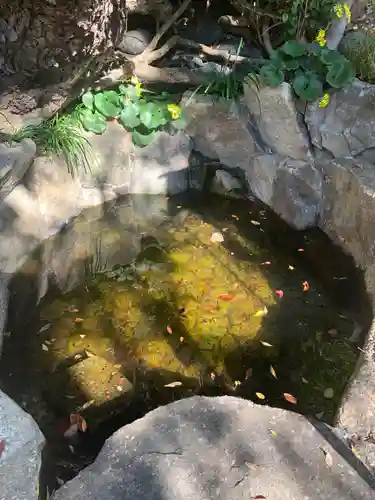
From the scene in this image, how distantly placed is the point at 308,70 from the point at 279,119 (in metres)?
0.47

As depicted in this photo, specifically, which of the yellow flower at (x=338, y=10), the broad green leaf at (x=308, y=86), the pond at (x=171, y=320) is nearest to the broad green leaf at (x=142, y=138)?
the pond at (x=171, y=320)

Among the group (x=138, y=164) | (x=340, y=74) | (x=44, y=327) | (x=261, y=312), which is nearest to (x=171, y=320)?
(x=261, y=312)

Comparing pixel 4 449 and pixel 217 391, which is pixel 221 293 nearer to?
pixel 217 391

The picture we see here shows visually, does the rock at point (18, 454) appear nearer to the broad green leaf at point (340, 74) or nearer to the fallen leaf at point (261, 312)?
the fallen leaf at point (261, 312)

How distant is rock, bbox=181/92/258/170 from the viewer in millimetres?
5133

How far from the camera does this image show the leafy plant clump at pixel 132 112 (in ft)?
16.0

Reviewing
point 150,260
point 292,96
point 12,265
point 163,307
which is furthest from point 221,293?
point 292,96

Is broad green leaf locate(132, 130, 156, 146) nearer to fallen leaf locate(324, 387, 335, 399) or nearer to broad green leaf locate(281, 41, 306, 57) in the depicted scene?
broad green leaf locate(281, 41, 306, 57)

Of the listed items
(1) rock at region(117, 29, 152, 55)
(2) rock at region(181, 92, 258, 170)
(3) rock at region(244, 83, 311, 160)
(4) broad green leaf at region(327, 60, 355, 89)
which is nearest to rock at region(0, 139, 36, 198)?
(2) rock at region(181, 92, 258, 170)

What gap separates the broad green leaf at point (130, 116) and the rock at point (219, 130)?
1.57ft

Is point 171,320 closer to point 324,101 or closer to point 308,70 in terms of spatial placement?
point 324,101

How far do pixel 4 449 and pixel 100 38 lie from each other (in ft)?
10.5

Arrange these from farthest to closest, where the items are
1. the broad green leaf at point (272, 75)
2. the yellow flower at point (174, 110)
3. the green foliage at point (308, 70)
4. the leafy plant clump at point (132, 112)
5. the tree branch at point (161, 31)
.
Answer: the tree branch at point (161, 31), the yellow flower at point (174, 110), the leafy plant clump at point (132, 112), the broad green leaf at point (272, 75), the green foliage at point (308, 70)

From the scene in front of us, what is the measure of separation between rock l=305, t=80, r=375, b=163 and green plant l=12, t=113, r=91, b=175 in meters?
1.98
